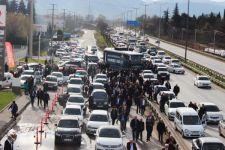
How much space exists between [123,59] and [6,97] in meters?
24.8

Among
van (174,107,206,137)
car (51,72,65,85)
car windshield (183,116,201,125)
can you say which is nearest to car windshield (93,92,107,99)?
van (174,107,206,137)

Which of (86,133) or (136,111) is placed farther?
(136,111)

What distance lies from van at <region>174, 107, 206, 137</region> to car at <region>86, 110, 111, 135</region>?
407cm

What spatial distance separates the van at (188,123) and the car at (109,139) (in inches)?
212

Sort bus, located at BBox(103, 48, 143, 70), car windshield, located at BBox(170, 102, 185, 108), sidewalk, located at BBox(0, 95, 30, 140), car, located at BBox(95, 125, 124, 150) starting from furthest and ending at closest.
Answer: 1. bus, located at BBox(103, 48, 143, 70)
2. car windshield, located at BBox(170, 102, 185, 108)
3. sidewalk, located at BBox(0, 95, 30, 140)
4. car, located at BBox(95, 125, 124, 150)

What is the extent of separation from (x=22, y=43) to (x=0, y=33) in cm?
9390

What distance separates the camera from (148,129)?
1148 inches

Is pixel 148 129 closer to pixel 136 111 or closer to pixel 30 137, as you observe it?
pixel 30 137

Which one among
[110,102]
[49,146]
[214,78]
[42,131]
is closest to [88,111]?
[110,102]

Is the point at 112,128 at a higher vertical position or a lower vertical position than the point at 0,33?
lower

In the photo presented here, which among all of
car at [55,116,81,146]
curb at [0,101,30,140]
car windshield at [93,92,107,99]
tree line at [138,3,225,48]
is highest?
tree line at [138,3,225,48]

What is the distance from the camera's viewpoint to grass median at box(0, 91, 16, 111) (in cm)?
3990

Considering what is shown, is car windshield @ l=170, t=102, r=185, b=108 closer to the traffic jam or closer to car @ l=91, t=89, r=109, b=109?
the traffic jam

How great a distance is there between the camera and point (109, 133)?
26.5m
